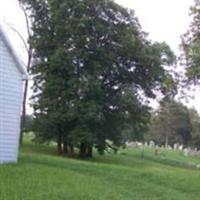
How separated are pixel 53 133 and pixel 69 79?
13.0ft

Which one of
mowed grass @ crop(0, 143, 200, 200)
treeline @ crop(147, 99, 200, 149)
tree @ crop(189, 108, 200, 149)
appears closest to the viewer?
mowed grass @ crop(0, 143, 200, 200)

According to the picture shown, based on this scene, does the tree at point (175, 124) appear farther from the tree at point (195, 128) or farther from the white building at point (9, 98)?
the white building at point (9, 98)

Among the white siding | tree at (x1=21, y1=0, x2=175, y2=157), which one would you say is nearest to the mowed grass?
the white siding

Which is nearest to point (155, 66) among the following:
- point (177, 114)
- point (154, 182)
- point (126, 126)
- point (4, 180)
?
point (126, 126)

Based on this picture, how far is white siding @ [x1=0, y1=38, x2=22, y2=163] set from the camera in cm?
2591

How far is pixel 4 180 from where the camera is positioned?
19.7 meters

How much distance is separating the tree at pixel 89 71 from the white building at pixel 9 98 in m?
14.4

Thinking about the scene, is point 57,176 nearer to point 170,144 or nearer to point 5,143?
point 5,143

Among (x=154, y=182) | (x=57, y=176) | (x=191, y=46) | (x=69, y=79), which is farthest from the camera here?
(x=69, y=79)

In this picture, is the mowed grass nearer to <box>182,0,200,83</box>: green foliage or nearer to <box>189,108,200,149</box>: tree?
<box>182,0,200,83</box>: green foliage

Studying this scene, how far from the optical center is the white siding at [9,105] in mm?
25906

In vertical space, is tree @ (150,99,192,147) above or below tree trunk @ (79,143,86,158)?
above

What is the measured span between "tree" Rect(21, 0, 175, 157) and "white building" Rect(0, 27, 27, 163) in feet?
47.1

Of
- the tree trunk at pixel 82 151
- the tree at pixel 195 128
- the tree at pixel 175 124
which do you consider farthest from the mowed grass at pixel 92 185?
the tree at pixel 175 124
